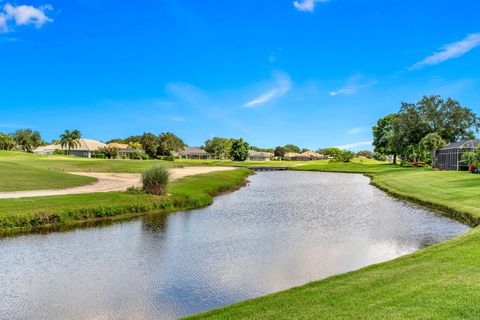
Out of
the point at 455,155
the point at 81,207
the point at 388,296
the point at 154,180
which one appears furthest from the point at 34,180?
the point at 455,155

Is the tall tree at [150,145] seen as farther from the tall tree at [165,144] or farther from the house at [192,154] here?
the house at [192,154]

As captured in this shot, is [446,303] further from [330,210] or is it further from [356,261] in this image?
[330,210]

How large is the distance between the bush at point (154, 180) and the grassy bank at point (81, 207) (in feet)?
4.35

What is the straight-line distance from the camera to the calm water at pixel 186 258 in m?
11.9

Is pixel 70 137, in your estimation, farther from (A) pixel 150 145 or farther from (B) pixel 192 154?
(B) pixel 192 154

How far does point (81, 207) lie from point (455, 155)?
64.3 m

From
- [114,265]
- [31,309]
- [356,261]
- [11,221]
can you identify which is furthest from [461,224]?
[11,221]

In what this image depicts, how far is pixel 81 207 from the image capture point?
1039 inches

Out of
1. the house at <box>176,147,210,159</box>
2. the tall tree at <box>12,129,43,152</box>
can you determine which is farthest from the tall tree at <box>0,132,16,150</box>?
the house at <box>176,147,210,159</box>

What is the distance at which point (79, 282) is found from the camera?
44.7 feet

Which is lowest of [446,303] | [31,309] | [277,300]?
[31,309]

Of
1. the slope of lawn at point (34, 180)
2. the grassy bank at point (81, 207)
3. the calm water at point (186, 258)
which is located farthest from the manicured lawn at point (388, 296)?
the slope of lawn at point (34, 180)

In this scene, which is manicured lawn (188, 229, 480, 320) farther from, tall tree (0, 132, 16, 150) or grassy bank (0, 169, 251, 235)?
tall tree (0, 132, 16, 150)

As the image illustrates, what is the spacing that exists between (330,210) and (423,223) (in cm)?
813
